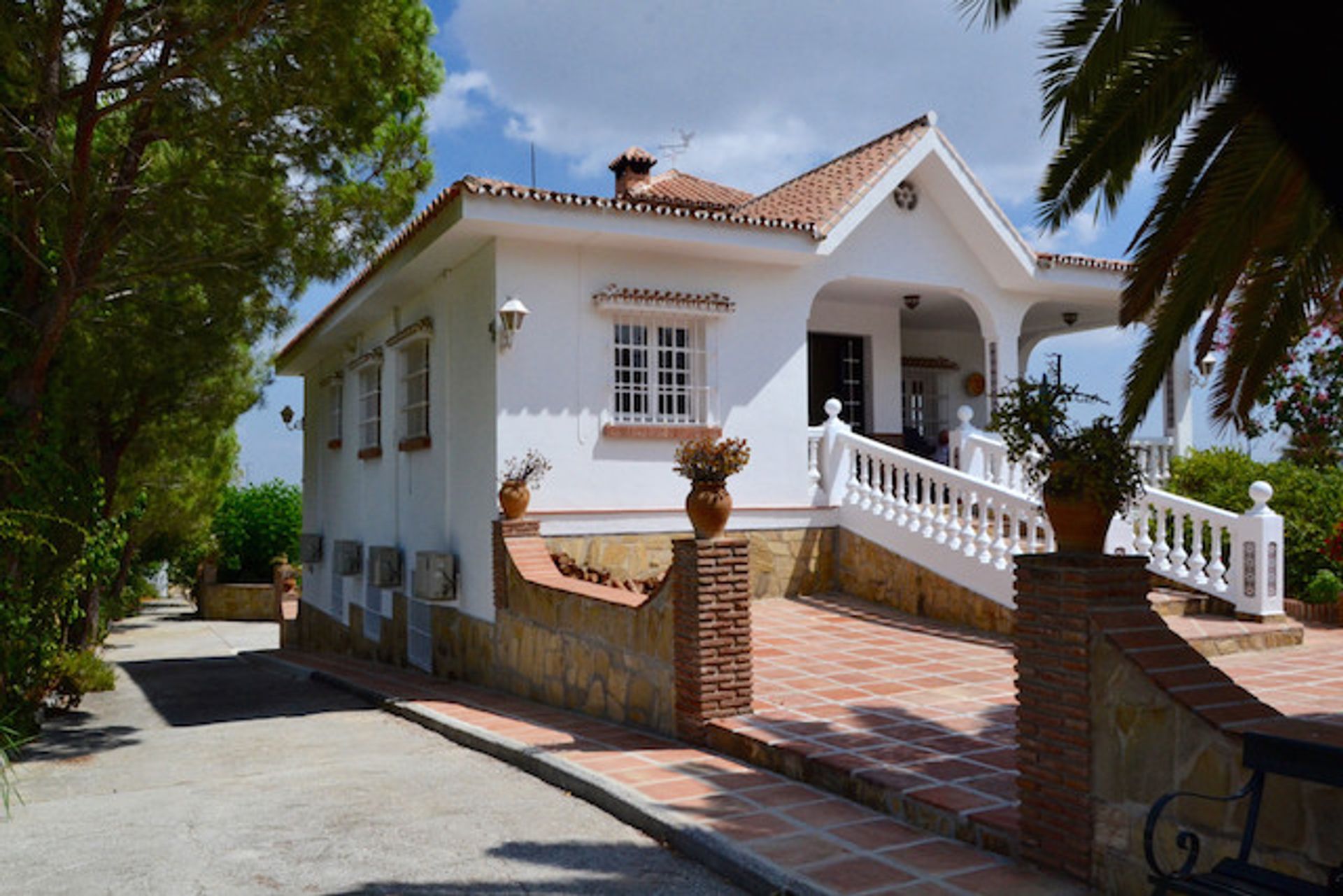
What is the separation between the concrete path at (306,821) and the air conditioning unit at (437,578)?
70.9 inches

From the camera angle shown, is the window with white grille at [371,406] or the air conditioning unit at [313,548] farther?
the air conditioning unit at [313,548]

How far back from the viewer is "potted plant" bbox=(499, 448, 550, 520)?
35.1ft

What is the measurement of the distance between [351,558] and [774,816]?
12.3 meters

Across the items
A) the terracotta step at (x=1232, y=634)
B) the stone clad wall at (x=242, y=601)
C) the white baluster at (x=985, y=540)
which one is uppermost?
the white baluster at (x=985, y=540)

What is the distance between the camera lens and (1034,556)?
191 inches

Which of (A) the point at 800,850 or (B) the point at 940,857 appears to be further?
(A) the point at 800,850

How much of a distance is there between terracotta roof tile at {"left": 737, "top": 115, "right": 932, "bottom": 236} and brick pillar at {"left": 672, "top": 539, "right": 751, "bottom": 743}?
623cm

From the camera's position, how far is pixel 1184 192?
620 centimetres

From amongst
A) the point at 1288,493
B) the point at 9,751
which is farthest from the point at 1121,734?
the point at 1288,493

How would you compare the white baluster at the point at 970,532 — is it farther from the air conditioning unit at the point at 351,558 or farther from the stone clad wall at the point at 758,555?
the air conditioning unit at the point at 351,558

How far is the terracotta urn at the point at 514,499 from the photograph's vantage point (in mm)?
10664

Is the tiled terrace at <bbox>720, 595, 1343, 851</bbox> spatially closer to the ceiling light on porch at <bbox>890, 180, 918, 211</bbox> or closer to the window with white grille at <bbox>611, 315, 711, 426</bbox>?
the window with white grille at <bbox>611, 315, 711, 426</bbox>

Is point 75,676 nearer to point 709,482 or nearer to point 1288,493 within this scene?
point 709,482

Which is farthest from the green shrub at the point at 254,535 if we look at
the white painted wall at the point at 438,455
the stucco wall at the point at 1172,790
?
the stucco wall at the point at 1172,790
